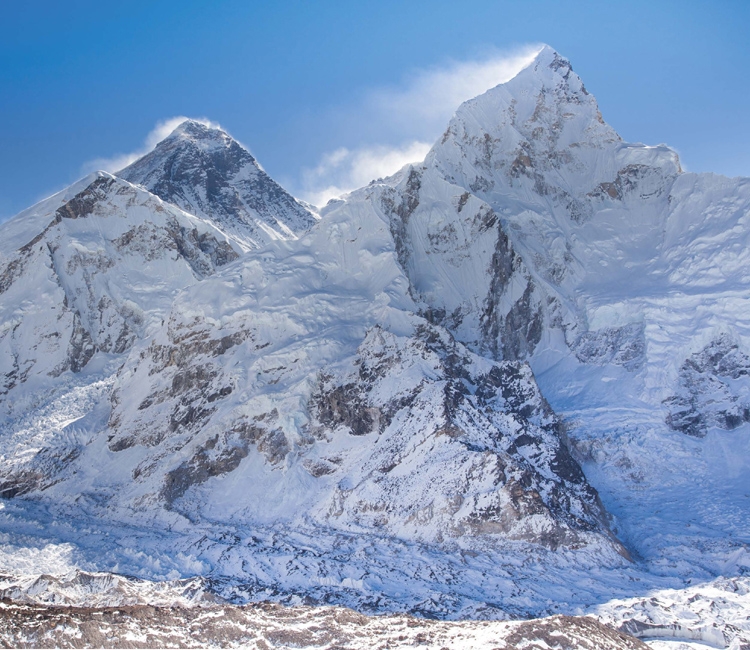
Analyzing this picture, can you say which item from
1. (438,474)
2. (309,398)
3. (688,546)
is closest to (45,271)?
(309,398)

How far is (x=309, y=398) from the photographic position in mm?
107312

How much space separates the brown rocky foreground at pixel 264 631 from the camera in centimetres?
5884

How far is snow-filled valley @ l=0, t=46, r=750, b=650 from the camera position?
85.0 metres

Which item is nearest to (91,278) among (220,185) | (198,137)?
(220,185)

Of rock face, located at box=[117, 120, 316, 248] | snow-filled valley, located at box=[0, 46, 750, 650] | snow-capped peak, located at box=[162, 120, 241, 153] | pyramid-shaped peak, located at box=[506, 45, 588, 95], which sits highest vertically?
pyramid-shaped peak, located at box=[506, 45, 588, 95]

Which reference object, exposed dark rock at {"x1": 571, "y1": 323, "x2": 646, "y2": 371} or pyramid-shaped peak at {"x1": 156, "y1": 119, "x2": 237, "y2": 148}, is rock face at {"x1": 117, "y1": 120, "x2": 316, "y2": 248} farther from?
exposed dark rock at {"x1": 571, "y1": 323, "x2": 646, "y2": 371}

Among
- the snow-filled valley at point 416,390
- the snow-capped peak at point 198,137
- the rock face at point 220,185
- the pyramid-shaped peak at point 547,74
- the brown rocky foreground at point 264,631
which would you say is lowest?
the brown rocky foreground at point 264,631

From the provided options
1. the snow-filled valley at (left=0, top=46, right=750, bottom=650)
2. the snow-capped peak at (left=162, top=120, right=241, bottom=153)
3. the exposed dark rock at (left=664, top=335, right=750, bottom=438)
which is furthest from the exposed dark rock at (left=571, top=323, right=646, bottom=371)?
the snow-capped peak at (left=162, top=120, right=241, bottom=153)

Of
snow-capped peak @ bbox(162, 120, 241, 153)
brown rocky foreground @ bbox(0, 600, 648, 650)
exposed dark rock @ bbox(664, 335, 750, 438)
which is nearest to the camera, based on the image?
brown rocky foreground @ bbox(0, 600, 648, 650)

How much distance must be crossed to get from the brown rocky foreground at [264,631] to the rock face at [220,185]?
106 meters

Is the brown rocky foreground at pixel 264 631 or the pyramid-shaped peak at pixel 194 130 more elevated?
the pyramid-shaped peak at pixel 194 130

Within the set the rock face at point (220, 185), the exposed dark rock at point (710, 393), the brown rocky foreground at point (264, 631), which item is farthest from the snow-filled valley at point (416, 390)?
the brown rocky foreground at point (264, 631)

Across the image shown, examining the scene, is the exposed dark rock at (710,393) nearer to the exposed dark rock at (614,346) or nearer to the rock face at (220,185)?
the exposed dark rock at (614,346)

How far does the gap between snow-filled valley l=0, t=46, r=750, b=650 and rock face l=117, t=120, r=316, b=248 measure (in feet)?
4.75
